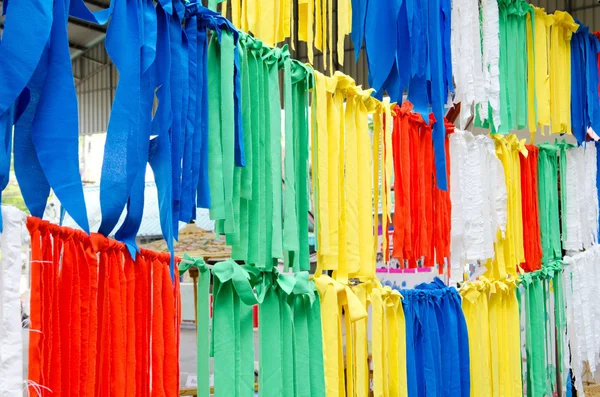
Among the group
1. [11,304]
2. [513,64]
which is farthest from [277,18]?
[513,64]

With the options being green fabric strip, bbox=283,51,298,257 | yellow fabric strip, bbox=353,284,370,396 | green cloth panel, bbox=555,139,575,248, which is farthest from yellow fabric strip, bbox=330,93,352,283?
green cloth panel, bbox=555,139,575,248

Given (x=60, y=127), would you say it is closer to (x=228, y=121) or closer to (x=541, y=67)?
(x=228, y=121)

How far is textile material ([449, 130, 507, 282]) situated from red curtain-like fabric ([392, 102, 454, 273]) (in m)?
0.05

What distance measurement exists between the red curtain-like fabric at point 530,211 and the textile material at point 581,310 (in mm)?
369

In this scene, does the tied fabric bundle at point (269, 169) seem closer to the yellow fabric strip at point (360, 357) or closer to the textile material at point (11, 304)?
the yellow fabric strip at point (360, 357)

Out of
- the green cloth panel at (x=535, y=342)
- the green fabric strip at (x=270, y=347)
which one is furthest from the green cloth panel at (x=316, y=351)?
the green cloth panel at (x=535, y=342)

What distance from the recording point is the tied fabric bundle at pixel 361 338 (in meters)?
1.83

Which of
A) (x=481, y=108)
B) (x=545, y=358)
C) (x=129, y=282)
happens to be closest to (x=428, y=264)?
(x=481, y=108)

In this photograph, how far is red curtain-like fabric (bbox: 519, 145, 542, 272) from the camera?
3.18 m

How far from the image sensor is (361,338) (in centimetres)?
201

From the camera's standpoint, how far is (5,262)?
2.97 ft

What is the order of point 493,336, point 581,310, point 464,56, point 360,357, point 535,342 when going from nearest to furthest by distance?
point 360,357 → point 464,56 → point 493,336 → point 535,342 → point 581,310

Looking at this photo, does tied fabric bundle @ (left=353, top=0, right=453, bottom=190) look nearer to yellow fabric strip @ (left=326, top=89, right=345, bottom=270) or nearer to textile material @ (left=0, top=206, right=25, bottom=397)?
yellow fabric strip @ (left=326, top=89, right=345, bottom=270)

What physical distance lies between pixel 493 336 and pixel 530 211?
720mm
